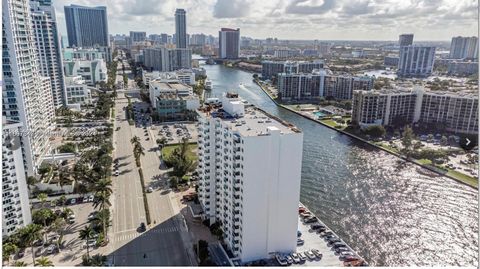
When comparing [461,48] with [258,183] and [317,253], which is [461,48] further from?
[258,183]

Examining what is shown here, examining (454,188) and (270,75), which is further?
(270,75)

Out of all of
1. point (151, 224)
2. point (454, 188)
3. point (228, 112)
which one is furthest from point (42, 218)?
point (454, 188)

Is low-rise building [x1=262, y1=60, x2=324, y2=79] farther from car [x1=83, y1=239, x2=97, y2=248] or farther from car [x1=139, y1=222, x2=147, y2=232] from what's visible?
car [x1=83, y1=239, x2=97, y2=248]

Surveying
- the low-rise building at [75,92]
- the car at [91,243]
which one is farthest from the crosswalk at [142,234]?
the low-rise building at [75,92]

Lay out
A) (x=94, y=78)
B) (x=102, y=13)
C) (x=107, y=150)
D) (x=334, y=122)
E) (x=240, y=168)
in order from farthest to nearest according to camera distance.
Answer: (x=102, y=13) → (x=94, y=78) → (x=334, y=122) → (x=107, y=150) → (x=240, y=168)

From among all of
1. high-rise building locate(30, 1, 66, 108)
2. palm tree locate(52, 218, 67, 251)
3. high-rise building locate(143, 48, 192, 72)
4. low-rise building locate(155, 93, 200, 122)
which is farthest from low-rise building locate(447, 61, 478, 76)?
palm tree locate(52, 218, 67, 251)

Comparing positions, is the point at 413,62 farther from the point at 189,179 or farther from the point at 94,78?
the point at 189,179
